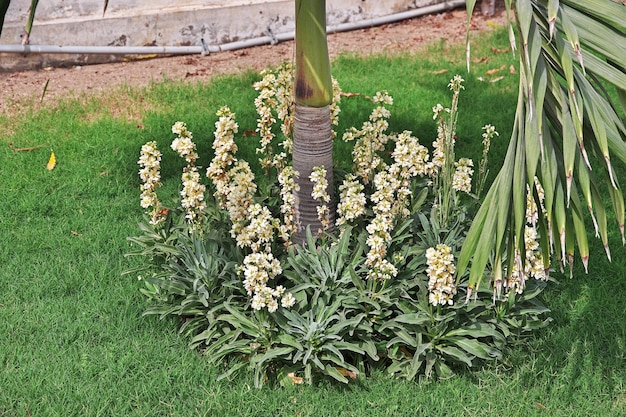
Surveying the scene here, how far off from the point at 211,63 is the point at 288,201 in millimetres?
3699

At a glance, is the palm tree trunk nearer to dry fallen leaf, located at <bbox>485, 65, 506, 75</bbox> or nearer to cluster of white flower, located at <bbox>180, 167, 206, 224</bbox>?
cluster of white flower, located at <bbox>180, 167, 206, 224</bbox>

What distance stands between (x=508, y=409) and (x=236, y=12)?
4881mm

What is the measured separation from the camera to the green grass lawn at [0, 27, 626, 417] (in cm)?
342

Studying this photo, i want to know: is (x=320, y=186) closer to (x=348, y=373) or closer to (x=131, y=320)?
(x=348, y=373)

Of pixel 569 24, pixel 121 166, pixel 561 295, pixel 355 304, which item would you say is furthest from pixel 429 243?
pixel 121 166

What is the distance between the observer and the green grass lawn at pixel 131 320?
11.2ft

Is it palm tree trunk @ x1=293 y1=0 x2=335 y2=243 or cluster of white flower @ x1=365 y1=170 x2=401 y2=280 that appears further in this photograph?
palm tree trunk @ x1=293 y1=0 x2=335 y2=243

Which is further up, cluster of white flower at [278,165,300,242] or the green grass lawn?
cluster of white flower at [278,165,300,242]

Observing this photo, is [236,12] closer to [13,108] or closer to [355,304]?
[13,108]

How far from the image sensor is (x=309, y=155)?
12.4 feet

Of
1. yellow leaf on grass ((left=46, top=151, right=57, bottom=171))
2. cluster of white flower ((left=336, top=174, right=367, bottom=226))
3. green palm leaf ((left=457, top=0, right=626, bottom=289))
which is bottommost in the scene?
yellow leaf on grass ((left=46, top=151, right=57, bottom=171))

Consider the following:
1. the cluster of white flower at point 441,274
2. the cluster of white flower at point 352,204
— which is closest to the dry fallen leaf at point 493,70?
the cluster of white flower at point 352,204

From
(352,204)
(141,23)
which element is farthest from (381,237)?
(141,23)

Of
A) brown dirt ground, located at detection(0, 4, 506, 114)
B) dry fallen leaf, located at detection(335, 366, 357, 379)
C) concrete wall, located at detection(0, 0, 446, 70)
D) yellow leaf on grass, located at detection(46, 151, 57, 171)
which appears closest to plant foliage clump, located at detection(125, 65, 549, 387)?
dry fallen leaf, located at detection(335, 366, 357, 379)
